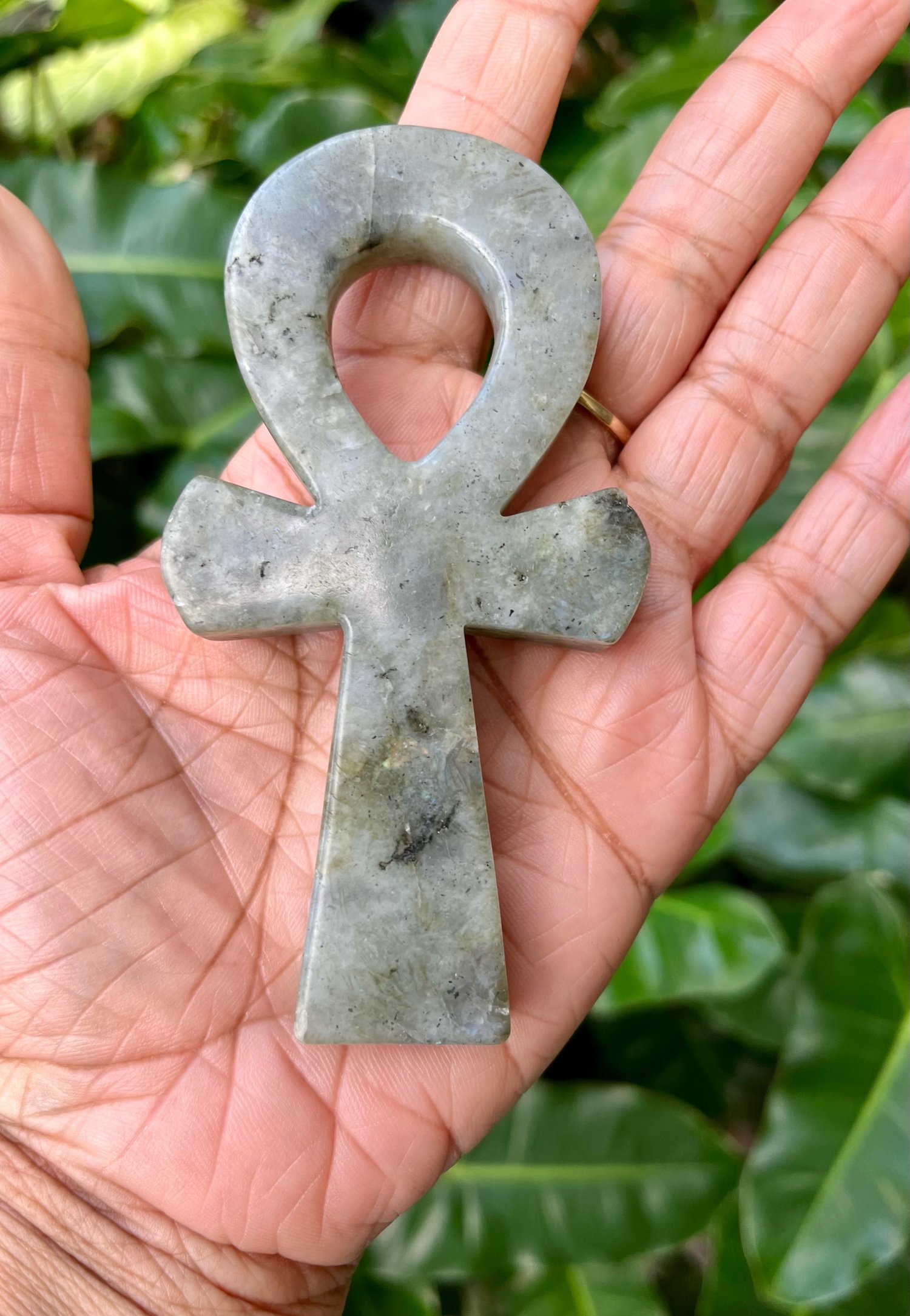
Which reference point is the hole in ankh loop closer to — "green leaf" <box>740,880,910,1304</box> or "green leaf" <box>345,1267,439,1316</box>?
"green leaf" <box>740,880,910,1304</box>

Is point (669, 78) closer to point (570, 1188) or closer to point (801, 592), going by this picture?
point (801, 592)

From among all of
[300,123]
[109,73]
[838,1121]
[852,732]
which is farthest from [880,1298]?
[109,73]

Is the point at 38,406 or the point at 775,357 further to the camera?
the point at 775,357

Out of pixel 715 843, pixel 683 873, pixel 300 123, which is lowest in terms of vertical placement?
pixel 683 873

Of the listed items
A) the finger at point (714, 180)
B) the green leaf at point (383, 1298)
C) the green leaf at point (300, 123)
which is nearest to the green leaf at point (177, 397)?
the green leaf at point (300, 123)

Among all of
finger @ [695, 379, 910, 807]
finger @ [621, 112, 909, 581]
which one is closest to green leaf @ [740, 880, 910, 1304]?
finger @ [695, 379, 910, 807]

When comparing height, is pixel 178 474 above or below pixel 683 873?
above

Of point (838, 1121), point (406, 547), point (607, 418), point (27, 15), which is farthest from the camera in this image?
point (838, 1121)

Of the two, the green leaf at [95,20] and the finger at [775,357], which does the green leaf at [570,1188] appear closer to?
the finger at [775,357]
